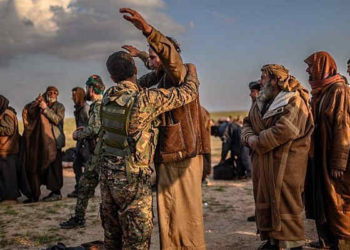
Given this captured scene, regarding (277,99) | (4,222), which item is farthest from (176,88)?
(4,222)

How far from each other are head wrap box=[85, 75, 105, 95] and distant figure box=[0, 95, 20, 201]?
291 cm

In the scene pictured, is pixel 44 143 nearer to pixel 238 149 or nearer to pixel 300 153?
pixel 238 149

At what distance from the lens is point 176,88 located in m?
3.32

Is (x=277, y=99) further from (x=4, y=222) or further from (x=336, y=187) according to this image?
(x=4, y=222)

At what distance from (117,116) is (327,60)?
2.86m

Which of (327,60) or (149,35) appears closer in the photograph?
(149,35)

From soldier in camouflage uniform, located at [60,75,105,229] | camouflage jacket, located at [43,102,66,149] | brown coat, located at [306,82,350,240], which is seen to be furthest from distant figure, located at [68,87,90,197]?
brown coat, located at [306,82,350,240]

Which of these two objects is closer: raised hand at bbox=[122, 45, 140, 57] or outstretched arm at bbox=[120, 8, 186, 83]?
outstretched arm at bbox=[120, 8, 186, 83]

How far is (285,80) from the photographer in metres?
4.47

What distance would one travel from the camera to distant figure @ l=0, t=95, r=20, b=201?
8148 mm

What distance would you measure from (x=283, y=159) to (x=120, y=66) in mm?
2109

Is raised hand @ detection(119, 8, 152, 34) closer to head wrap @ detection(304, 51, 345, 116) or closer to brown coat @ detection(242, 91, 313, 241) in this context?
brown coat @ detection(242, 91, 313, 241)

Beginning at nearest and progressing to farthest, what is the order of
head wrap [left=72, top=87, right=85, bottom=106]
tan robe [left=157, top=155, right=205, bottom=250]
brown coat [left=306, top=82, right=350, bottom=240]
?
tan robe [left=157, top=155, right=205, bottom=250]
brown coat [left=306, top=82, right=350, bottom=240]
head wrap [left=72, top=87, right=85, bottom=106]

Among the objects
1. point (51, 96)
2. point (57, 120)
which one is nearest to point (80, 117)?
point (57, 120)
